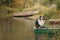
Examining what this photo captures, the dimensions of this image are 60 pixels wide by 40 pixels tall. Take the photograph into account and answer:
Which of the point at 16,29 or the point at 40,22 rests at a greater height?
the point at 40,22

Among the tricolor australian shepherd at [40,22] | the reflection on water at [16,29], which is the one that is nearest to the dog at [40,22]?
the tricolor australian shepherd at [40,22]

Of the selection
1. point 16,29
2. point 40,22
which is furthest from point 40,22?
point 16,29

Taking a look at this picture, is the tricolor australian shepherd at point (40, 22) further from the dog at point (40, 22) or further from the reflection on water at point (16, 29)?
the reflection on water at point (16, 29)

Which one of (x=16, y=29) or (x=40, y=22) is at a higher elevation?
(x=40, y=22)

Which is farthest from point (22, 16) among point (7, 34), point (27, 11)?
point (7, 34)

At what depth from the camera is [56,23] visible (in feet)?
16.8

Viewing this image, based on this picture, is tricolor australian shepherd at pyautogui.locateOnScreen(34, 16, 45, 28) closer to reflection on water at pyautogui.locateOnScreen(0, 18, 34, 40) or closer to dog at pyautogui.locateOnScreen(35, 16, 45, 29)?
dog at pyautogui.locateOnScreen(35, 16, 45, 29)

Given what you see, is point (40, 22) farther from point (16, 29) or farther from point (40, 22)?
point (16, 29)

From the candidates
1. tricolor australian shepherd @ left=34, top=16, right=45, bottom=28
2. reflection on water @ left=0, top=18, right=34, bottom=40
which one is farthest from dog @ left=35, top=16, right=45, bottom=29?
reflection on water @ left=0, top=18, right=34, bottom=40

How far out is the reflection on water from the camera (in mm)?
5121

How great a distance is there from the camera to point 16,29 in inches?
205

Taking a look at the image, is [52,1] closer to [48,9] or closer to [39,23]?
[48,9]

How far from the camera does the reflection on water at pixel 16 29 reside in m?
5.12

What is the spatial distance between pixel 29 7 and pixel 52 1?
50 centimetres
